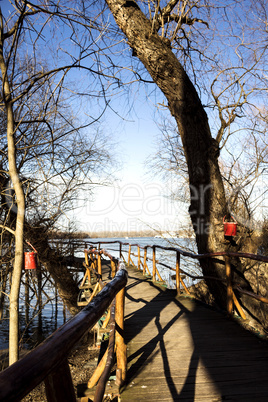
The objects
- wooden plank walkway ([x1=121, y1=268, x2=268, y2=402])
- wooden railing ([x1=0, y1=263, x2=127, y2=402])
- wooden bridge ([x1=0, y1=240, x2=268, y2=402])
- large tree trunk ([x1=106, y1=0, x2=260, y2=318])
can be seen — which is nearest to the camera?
wooden railing ([x1=0, y1=263, x2=127, y2=402])

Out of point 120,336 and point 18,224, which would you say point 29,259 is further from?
point 120,336

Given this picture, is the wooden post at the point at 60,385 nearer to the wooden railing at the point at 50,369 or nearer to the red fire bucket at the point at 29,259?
the wooden railing at the point at 50,369

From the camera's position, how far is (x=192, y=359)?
10.5ft

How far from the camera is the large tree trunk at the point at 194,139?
5.86 meters

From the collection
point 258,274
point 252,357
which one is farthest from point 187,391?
point 258,274

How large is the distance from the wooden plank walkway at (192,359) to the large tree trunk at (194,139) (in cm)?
117

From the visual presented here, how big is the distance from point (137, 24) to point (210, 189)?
11.9ft

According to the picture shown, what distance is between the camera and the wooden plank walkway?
2525mm

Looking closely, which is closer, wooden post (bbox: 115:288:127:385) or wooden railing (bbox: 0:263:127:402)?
wooden railing (bbox: 0:263:127:402)

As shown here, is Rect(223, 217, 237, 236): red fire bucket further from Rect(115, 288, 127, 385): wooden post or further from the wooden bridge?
Rect(115, 288, 127, 385): wooden post

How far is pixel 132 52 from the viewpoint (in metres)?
6.79

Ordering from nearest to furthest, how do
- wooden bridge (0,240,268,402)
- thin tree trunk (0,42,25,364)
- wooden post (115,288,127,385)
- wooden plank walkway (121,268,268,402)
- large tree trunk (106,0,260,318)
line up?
wooden bridge (0,240,268,402), wooden plank walkway (121,268,268,402), wooden post (115,288,127,385), large tree trunk (106,0,260,318), thin tree trunk (0,42,25,364)

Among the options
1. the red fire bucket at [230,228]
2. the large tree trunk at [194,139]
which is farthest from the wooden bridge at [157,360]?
the red fire bucket at [230,228]

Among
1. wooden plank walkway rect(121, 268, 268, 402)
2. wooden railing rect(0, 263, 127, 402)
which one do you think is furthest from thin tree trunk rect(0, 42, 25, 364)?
wooden railing rect(0, 263, 127, 402)
